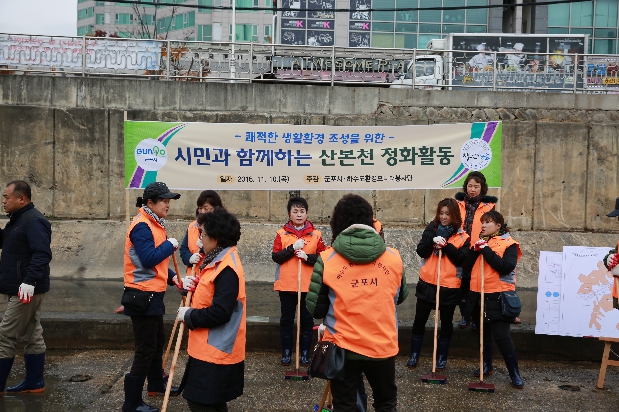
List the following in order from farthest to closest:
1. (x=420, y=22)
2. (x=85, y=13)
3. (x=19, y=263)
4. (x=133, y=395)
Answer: (x=85, y=13)
(x=420, y=22)
(x=19, y=263)
(x=133, y=395)

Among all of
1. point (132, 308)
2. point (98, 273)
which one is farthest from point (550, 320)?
point (98, 273)

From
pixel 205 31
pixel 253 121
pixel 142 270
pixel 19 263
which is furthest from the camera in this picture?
pixel 205 31

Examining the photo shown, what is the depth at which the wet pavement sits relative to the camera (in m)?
5.36

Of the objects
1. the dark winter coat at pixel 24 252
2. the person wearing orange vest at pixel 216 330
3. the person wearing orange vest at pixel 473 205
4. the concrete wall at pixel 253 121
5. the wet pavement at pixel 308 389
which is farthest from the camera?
the concrete wall at pixel 253 121

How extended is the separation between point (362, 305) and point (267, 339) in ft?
10.9

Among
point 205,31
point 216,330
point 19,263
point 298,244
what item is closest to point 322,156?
point 298,244

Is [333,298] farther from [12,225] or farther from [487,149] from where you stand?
[487,149]

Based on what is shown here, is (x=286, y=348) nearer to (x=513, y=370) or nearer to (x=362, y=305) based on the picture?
(x=513, y=370)

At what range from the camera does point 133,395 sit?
4891 millimetres

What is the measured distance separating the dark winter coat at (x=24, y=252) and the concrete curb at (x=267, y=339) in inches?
66.3

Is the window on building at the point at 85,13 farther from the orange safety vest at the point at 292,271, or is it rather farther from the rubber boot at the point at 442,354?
the rubber boot at the point at 442,354

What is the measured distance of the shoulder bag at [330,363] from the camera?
12.6 feet

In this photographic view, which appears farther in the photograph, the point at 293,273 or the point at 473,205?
the point at 473,205

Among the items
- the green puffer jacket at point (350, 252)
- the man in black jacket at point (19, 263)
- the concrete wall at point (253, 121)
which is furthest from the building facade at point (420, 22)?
the green puffer jacket at point (350, 252)
